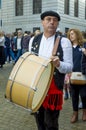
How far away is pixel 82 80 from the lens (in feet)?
22.1

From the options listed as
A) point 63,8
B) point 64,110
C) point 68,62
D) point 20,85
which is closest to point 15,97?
point 20,85

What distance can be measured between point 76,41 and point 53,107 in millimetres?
2491

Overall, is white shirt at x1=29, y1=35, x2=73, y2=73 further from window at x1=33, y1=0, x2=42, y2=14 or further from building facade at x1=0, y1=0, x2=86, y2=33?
window at x1=33, y1=0, x2=42, y2=14

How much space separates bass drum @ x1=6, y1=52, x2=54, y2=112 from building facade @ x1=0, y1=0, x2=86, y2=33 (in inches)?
1171

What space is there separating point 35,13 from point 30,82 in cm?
3203

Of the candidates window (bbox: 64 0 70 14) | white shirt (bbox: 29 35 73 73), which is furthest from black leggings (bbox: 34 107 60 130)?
window (bbox: 64 0 70 14)

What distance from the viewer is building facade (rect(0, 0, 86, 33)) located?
34.9 meters

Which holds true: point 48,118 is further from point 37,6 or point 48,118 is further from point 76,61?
point 37,6

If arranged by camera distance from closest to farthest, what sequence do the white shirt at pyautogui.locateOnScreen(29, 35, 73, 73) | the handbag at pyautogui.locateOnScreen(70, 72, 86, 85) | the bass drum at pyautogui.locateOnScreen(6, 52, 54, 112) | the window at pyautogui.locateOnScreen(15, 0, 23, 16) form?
the bass drum at pyautogui.locateOnScreen(6, 52, 54, 112)
the white shirt at pyautogui.locateOnScreen(29, 35, 73, 73)
the handbag at pyautogui.locateOnScreen(70, 72, 86, 85)
the window at pyautogui.locateOnScreen(15, 0, 23, 16)

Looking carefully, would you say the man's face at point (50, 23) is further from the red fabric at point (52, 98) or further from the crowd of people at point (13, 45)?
the crowd of people at point (13, 45)

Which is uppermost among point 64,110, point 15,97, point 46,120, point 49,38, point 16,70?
point 49,38

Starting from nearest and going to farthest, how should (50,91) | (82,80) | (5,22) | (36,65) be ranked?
1. (36,65)
2. (50,91)
3. (82,80)
4. (5,22)

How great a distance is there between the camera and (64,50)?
4.57 metres

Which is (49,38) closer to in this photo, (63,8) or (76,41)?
(76,41)
